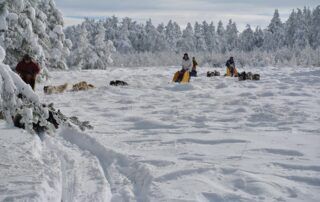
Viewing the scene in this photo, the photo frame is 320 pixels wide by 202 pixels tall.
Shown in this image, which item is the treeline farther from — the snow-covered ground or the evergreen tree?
the snow-covered ground

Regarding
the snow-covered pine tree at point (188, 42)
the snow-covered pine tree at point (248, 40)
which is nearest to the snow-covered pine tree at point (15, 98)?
the snow-covered pine tree at point (248, 40)

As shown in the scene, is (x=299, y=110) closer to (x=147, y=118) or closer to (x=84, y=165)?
(x=147, y=118)

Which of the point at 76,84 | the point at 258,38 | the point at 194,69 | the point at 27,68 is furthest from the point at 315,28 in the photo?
the point at 27,68

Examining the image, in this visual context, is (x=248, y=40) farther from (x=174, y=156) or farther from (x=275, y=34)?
(x=174, y=156)

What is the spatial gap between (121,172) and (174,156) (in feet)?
4.03

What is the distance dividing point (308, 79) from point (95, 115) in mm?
13541

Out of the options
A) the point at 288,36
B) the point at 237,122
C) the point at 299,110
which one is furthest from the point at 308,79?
the point at 288,36

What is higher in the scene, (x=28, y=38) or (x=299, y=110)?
(x=28, y=38)

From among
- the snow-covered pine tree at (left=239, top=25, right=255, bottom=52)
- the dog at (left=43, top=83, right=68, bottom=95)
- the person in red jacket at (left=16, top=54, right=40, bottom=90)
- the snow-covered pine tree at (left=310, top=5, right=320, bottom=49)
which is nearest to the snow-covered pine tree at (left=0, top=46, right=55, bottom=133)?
the person in red jacket at (left=16, top=54, right=40, bottom=90)

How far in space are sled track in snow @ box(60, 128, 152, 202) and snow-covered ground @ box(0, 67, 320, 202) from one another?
0.01 m

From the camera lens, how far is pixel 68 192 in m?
6.23

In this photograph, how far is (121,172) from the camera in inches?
286

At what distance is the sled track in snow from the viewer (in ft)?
20.5

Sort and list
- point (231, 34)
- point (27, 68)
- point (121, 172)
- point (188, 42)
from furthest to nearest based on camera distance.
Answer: point (231, 34) < point (188, 42) < point (27, 68) < point (121, 172)
